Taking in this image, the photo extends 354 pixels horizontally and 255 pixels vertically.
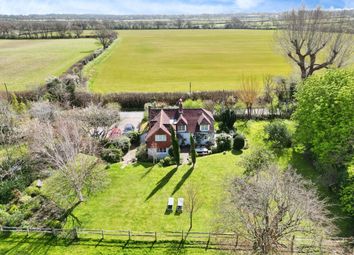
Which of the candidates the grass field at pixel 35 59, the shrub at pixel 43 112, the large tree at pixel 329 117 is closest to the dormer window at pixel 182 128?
the large tree at pixel 329 117

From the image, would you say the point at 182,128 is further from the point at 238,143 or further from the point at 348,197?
the point at 348,197

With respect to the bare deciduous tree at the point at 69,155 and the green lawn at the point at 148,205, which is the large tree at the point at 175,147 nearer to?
the green lawn at the point at 148,205

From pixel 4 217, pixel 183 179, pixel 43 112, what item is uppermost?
pixel 43 112

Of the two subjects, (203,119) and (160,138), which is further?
(203,119)

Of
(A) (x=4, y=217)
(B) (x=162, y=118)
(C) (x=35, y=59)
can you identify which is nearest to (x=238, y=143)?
(B) (x=162, y=118)

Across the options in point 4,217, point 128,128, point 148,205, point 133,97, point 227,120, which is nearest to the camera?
point 4,217

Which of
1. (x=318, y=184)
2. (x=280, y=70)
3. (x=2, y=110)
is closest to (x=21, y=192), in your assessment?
(x=2, y=110)
